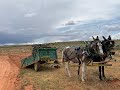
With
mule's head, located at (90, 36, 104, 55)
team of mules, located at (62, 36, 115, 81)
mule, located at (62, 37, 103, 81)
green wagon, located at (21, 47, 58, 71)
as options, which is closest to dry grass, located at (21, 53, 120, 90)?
team of mules, located at (62, 36, 115, 81)

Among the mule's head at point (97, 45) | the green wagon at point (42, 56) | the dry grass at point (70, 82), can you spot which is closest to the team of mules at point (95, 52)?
the mule's head at point (97, 45)

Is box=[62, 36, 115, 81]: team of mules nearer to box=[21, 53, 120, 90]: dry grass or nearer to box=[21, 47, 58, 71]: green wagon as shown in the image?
box=[21, 53, 120, 90]: dry grass

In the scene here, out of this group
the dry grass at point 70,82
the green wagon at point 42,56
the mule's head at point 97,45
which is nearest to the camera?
the dry grass at point 70,82

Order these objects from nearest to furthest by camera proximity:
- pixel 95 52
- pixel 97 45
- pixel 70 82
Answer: pixel 97 45, pixel 95 52, pixel 70 82

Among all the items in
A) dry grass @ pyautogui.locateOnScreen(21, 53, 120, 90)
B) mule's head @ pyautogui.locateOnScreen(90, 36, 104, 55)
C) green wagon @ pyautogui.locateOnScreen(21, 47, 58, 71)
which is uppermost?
mule's head @ pyautogui.locateOnScreen(90, 36, 104, 55)

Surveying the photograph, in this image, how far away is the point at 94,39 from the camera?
20016 mm

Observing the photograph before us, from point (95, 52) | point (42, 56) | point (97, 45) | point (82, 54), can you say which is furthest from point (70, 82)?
point (42, 56)

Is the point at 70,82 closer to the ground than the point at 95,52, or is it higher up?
closer to the ground

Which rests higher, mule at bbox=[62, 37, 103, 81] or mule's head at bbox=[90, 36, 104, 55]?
mule's head at bbox=[90, 36, 104, 55]

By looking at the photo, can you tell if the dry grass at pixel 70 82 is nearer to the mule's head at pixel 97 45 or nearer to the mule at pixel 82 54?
the mule at pixel 82 54

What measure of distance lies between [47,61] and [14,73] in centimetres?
299

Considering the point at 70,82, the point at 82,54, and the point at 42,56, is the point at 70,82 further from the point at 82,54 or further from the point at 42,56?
the point at 42,56

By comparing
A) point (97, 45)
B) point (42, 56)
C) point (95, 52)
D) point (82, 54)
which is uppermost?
point (97, 45)

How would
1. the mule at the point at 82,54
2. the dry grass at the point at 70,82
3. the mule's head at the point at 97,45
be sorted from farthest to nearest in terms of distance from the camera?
1. the mule at the point at 82,54
2. the mule's head at the point at 97,45
3. the dry grass at the point at 70,82
